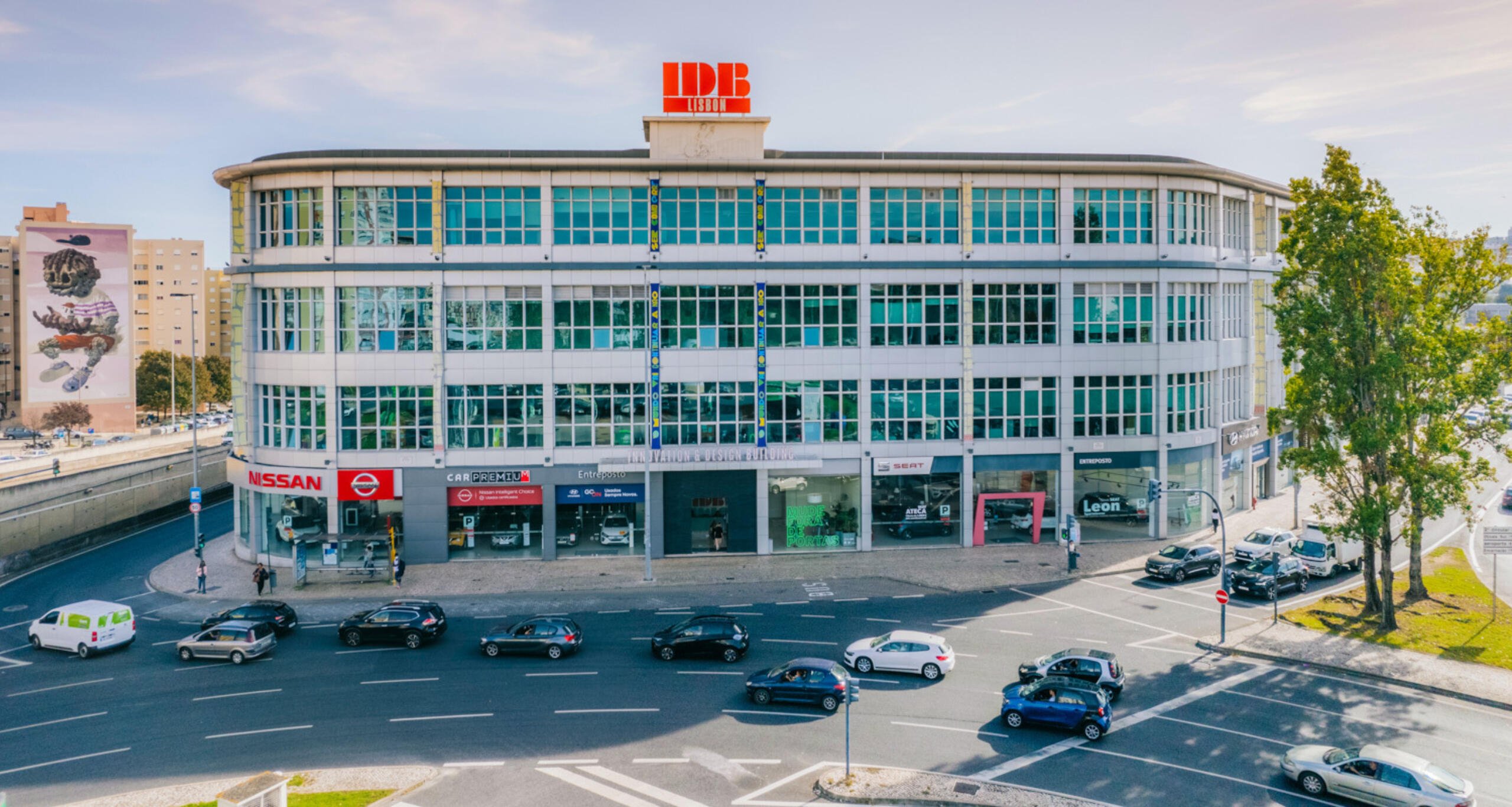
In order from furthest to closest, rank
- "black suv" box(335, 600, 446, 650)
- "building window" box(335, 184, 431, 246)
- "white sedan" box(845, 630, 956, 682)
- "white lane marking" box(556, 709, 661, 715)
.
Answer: "building window" box(335, 184, 431, 246), "black suv" box(335, 600, 446, 650), "white sedan" box(845, 630, 956, 682), "white lane marking" box(556, 709, 661, 715)

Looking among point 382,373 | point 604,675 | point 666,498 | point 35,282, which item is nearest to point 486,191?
point 382,373

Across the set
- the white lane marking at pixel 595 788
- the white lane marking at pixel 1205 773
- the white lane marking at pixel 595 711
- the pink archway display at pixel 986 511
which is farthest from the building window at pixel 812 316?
the white lane marking at pixel 595 788

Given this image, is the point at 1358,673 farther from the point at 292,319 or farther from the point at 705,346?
the point at 292,319

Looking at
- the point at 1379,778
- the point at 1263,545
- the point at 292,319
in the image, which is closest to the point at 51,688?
the point at 292,319

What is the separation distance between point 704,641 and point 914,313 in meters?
22.5

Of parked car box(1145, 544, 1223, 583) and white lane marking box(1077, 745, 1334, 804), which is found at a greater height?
parked car box(1145, 544, 1223, 583)

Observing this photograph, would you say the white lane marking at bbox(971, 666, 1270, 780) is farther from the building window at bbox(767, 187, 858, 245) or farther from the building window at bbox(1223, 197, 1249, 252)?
the building window at bbox(1223, 197, 1249, 252)

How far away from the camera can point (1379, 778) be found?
19.4 m

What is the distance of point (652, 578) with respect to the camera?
39.5 metres

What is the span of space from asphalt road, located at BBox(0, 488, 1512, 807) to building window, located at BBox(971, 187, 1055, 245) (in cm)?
1975

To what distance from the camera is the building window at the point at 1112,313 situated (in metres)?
45.0

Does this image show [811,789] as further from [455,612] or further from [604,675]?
[455,612]

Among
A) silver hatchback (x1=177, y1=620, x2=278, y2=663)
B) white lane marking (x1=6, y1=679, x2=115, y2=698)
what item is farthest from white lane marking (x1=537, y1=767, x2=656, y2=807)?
white lane marking (x1=6, y1=679, x2=115, y2=698)

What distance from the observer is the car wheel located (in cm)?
1998
